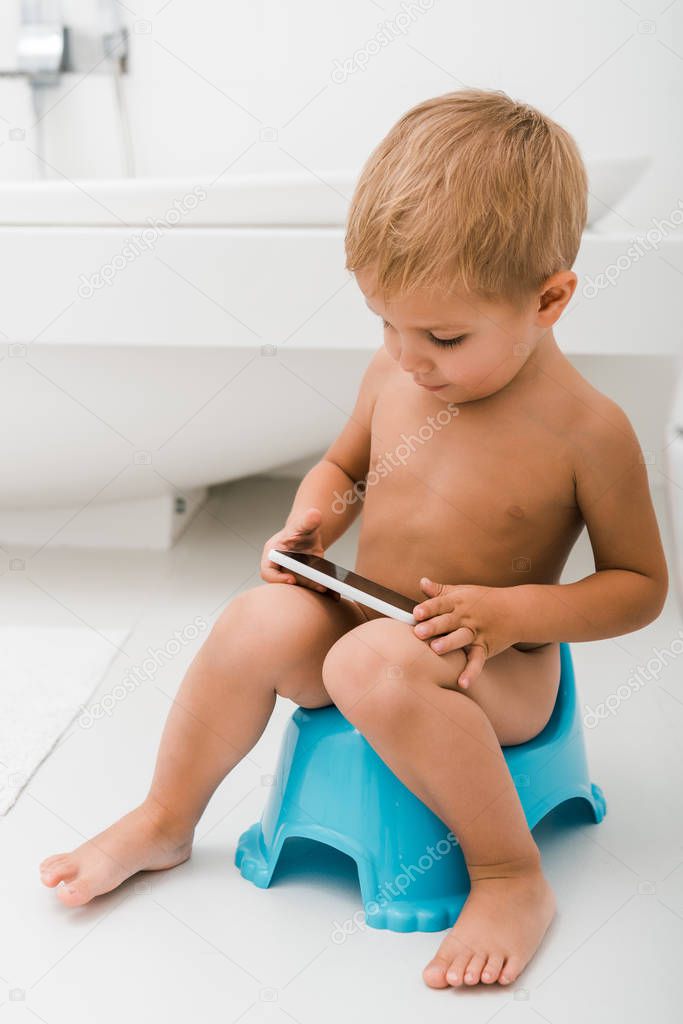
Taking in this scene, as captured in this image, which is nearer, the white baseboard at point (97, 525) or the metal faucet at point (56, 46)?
the white baseboard at point (97, 525)

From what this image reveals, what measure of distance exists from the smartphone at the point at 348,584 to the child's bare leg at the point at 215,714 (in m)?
0.03

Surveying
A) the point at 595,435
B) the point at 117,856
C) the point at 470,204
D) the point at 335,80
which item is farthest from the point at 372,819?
the point at 335,80

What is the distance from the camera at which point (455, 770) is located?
79 centimetres

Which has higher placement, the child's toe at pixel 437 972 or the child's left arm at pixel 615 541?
the child's left arm at pixel 615 541

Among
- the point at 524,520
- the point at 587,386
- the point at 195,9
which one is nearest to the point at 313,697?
the point at 524,520

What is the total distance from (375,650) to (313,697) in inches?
4.3

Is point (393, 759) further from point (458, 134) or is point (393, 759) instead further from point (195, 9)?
point (195, 9)

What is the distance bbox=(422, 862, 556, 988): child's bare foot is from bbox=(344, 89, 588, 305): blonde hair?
0.43m

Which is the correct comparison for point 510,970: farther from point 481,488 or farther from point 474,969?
point 481,488

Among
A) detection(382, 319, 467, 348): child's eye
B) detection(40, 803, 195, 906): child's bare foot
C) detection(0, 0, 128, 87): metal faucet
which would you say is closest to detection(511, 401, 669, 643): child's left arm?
detection(382, 319, 467, 348): child's eye

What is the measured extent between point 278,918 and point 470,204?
543 millimetres


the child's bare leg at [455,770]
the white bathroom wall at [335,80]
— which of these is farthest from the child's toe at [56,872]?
the white bathroom wall at [335,80]

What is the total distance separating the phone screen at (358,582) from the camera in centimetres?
82

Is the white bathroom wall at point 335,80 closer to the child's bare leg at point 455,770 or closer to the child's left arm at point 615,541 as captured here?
the child's left arm at point 615,541
